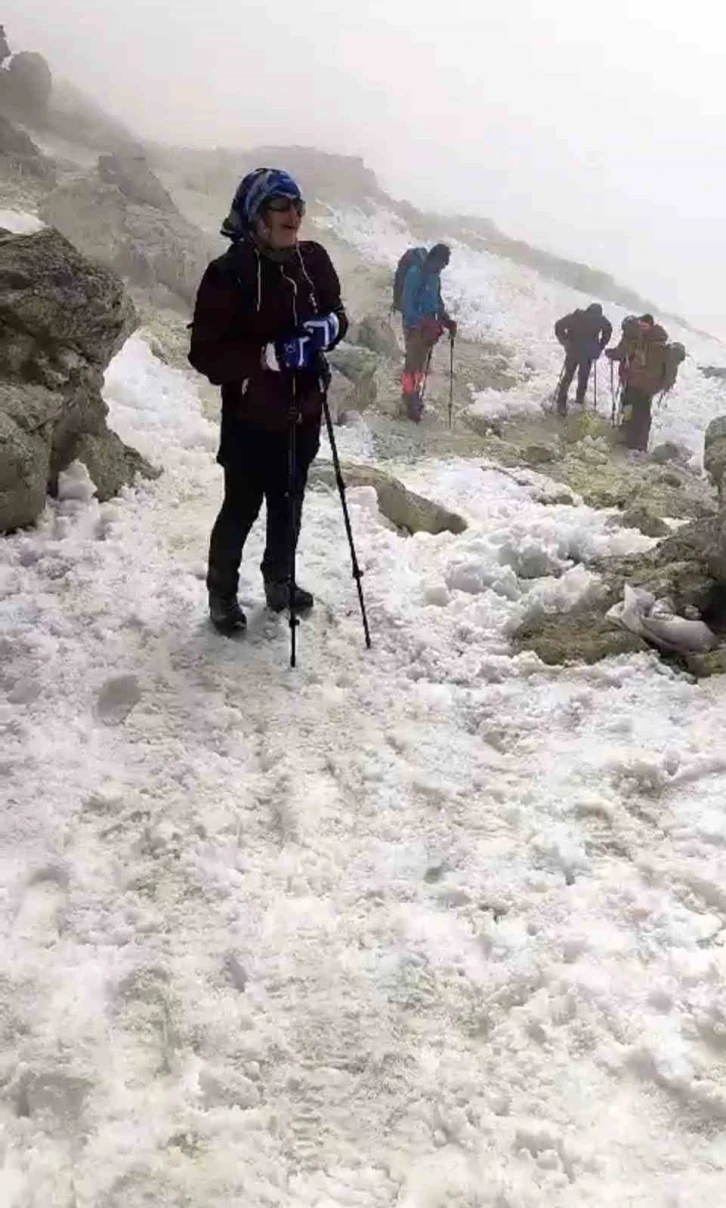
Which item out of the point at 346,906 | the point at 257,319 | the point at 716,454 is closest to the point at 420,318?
the point at 716,454

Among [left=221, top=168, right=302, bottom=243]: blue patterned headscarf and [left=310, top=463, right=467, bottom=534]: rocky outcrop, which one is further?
[left=310, top=463, right=467, bottom=534]: rocky outcrop

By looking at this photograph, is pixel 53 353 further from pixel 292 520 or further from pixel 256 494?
pixel 292 520

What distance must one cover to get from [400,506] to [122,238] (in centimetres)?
1677

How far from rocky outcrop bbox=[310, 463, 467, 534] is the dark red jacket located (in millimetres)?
3025

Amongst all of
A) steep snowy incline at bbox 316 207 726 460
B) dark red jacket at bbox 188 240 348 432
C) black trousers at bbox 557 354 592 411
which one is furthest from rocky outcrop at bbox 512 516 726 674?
black trousers at bbox 557 354 592 411

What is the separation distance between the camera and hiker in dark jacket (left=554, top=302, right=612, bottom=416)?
64.3ft

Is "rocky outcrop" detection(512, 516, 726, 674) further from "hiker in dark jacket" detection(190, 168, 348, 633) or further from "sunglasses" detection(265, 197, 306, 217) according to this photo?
"sunglasses" detection(265, 197, 306, 217)

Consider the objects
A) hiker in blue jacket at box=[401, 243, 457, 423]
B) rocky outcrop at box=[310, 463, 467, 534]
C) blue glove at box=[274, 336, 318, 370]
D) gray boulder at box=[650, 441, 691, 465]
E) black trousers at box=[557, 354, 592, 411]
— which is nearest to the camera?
blue glove at box=[274, 336, 318, 370]

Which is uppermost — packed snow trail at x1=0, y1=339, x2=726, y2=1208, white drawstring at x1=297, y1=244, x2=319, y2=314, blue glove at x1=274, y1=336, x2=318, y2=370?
white drawstring at x1=297, y1=244, x2=319, y2=314

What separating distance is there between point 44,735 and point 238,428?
7.10 feet

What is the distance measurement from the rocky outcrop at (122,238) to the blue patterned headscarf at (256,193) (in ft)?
55.4

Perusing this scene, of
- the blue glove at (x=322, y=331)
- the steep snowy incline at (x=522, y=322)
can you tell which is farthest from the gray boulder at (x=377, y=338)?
the blue glove at (x=322, y=331)

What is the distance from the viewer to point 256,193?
4.92 m

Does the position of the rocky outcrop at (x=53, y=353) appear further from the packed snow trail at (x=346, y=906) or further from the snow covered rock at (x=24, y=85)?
the snow covered rock at (x=24, y=85)
